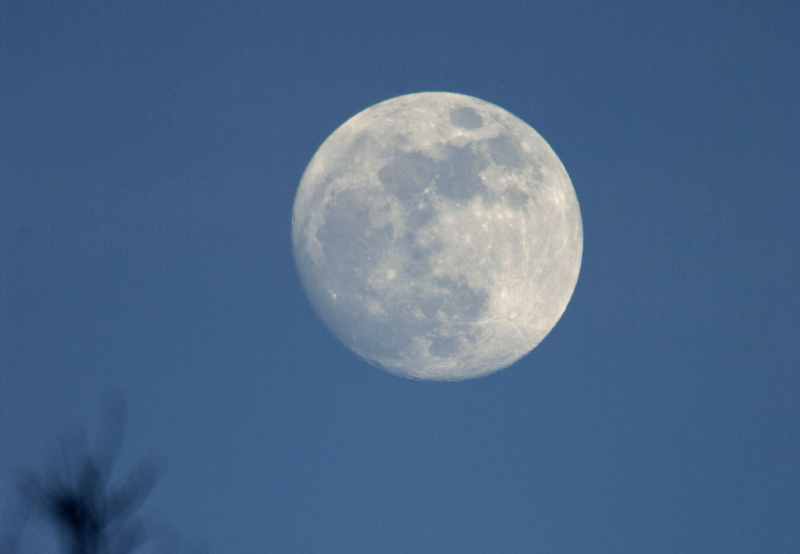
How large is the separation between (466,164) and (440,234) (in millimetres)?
1700

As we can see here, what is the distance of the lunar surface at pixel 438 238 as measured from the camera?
16.4 metres

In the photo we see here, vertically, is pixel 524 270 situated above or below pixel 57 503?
above

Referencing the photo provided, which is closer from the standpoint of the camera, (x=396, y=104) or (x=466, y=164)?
(x=466, y=164)

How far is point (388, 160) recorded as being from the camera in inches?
672

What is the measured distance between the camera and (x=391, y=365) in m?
18.6

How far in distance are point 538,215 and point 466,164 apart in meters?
2.20

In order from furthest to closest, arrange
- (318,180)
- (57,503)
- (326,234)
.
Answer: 1. (318,180)
2. (326,234)
3. (57,503)

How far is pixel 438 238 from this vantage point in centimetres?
1630

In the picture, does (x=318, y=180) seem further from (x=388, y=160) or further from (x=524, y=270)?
(x=524, y=270)

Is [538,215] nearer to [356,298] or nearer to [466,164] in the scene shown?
[466,164]

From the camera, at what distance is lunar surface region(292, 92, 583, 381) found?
16438mm

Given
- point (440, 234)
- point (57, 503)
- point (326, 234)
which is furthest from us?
point (326, 234)

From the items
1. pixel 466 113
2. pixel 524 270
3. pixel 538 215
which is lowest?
pixel 524 270

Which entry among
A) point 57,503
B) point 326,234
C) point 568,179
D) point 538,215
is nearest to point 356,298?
point 326,234
